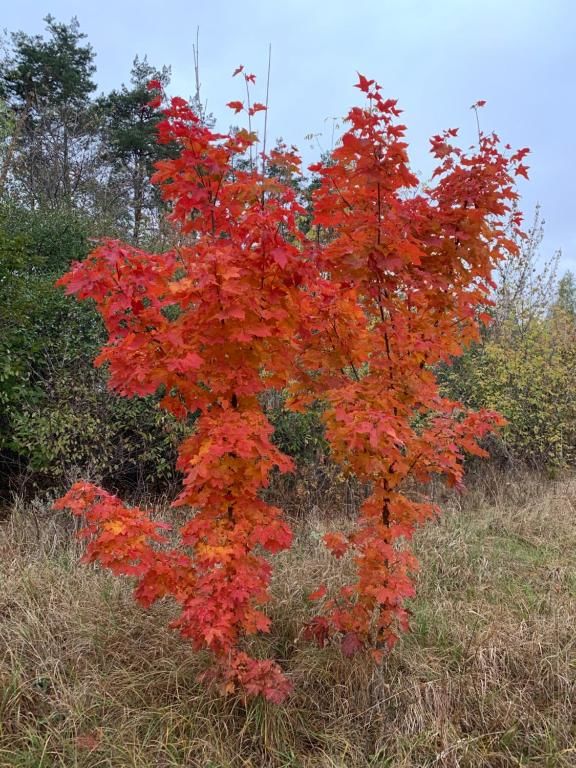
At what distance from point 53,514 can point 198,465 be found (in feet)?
9.75

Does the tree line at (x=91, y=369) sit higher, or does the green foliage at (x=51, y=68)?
the green foliage at (x=51, y=68)

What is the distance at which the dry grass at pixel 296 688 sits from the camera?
2301 mm

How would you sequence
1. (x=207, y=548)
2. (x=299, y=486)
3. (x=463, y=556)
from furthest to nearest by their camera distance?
1. (x=299, y=486)
2. (x=463, y=556)
3. (x=207, y=548)

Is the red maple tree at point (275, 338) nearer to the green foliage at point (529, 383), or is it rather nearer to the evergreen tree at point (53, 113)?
the green foliage at point (529, 383)

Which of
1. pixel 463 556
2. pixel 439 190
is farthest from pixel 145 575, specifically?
pixel 463 556

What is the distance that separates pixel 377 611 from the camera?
9.79ft

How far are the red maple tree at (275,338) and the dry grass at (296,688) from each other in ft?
0.72

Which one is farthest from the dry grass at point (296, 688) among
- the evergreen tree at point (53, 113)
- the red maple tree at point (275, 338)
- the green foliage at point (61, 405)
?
the evergreen tree at point (53, 113)

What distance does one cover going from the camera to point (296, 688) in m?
2.61

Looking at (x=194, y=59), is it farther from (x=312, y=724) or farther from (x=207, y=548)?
(x=312, y=724)

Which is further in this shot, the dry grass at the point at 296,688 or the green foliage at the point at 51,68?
the green foliage at the point at 51,68

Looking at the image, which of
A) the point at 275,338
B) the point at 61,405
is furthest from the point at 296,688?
the point at 61,405

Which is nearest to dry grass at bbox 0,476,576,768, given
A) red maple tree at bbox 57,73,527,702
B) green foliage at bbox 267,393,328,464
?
red maple tree at bbox 57,73,527,702

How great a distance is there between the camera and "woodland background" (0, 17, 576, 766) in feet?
7.77
